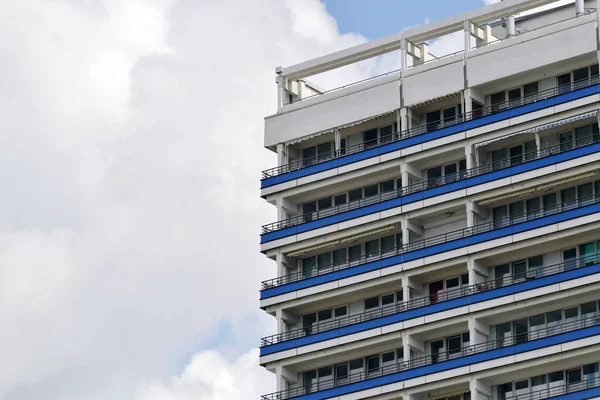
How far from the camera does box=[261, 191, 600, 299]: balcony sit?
445 feet

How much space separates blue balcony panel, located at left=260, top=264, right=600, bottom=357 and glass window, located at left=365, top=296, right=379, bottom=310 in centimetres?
269

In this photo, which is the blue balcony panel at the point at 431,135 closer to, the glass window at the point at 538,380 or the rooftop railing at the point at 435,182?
the rooftop railing at the point at 435,182

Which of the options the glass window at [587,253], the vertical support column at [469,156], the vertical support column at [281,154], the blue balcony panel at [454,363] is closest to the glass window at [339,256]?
the vertical support column at [281,154]

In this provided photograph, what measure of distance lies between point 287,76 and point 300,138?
4982 mm

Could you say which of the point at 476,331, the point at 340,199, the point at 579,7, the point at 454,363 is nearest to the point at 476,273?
the point at 476,331

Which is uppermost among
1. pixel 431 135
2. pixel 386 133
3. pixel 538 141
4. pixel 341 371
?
pixel 386 133

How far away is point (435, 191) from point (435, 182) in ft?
6.83

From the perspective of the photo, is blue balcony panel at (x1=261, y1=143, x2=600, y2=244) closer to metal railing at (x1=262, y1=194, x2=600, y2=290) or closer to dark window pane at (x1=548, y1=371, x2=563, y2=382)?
metal railing at (x1=262, y1=194, x2=600, y2=290)

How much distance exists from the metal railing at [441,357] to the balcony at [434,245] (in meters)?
6.13

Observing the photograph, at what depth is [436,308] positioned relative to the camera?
137875mm

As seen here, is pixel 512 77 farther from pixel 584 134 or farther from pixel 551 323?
pixel 551 323

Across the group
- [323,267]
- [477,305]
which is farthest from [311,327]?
[477,305]

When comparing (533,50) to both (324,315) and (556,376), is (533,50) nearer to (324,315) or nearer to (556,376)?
(556,376)

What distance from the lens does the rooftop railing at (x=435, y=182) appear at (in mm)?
138000
